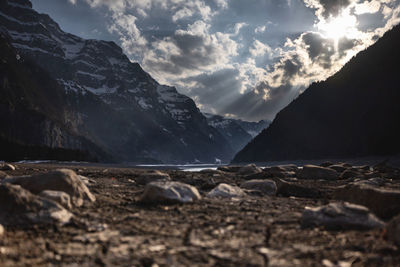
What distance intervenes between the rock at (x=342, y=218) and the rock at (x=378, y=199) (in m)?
1.18

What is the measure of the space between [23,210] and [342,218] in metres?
4.99

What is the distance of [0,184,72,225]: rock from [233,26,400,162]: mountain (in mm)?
85841

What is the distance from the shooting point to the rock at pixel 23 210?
386 centimetres

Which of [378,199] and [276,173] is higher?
[378,199]

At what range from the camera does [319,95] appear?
121 meters

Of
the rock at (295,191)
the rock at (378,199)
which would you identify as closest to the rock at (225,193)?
the rock at (295,191)

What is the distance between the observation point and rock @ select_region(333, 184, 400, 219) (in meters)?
5.00

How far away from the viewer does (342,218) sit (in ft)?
13.4

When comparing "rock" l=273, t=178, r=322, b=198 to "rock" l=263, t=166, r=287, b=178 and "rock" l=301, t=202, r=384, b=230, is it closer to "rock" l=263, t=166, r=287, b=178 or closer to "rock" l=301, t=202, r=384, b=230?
"rock" l=301, t=202, r=384, b=230

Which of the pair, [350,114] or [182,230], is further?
[350,114]

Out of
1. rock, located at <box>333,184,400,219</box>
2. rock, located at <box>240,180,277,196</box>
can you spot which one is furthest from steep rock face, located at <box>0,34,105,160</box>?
rock, located at <box>333,184,400,219</box>

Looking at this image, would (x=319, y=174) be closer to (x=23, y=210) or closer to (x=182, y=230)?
(x=182, y=230)

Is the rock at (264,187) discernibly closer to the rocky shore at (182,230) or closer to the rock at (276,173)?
the rocky shore at (182,230)

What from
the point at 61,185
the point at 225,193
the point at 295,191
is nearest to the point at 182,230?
the point at 61,185
